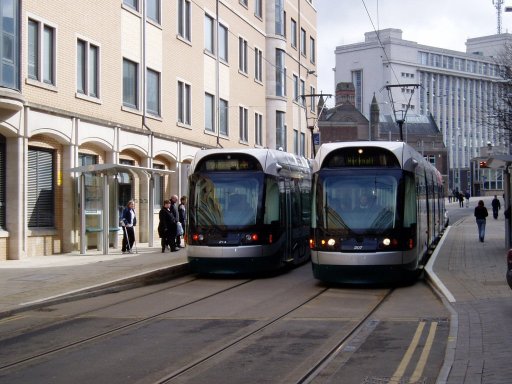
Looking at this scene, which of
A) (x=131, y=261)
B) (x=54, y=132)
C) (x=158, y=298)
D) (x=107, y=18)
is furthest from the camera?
(x=107, y=18)

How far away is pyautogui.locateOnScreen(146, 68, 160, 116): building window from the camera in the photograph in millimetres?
30594

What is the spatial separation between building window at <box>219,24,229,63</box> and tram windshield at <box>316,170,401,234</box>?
2243cm

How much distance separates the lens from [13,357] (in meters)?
9.44

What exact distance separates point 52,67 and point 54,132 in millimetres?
1971

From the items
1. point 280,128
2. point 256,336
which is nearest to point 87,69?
point 256,336

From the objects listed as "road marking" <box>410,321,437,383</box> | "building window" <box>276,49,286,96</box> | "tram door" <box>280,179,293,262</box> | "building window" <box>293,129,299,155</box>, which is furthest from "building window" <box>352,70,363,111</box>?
"road marking" <box>410,321,437,383</box>

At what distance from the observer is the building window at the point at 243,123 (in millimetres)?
40906

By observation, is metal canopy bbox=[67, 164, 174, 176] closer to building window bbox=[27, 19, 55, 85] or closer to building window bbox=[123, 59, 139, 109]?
building window bbox=[27, 19, 55, 85]

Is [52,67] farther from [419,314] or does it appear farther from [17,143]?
[419,314]

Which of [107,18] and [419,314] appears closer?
[419,314]

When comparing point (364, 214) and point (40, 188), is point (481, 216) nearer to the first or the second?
point (364, 214)

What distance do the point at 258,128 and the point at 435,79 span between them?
12450cm

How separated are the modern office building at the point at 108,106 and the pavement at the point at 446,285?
4.84ft

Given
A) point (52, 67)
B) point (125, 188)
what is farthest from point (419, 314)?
point (125, 188)
